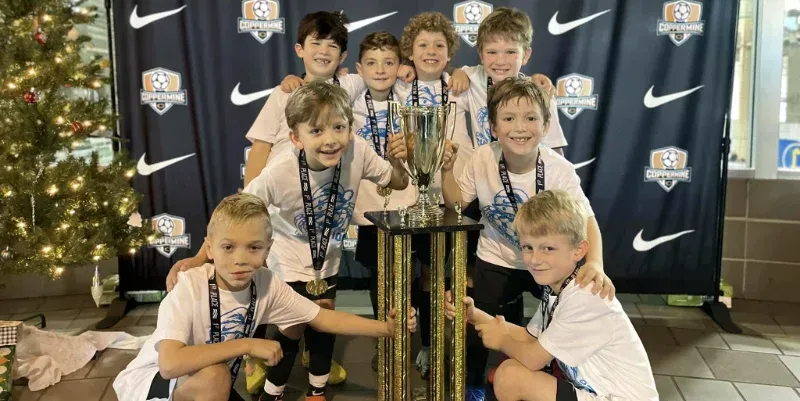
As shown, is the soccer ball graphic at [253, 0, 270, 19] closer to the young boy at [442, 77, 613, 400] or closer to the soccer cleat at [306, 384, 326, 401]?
the young boy at [442, 77, 613, 400]

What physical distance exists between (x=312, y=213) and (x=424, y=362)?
928 mm

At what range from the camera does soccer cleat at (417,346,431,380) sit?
285 cm

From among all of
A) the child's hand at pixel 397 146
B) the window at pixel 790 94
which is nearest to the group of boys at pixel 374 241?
the child's hand at pixel 397 146

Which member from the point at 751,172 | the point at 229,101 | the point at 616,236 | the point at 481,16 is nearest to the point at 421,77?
the point at 481,16

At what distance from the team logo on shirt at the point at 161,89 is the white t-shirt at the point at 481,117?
1.71 m

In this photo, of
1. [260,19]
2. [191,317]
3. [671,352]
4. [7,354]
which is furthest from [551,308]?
[260,19]

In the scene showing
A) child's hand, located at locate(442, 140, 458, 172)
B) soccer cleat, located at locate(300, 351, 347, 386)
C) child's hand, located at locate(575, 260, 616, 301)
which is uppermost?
child's hand, located at locate(442, 140, 458, 172)

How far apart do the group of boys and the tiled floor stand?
0.32 m

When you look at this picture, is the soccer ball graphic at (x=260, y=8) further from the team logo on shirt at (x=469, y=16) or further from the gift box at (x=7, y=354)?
the gift box at (x=7, y=354)

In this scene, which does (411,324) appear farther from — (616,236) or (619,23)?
(619,23)

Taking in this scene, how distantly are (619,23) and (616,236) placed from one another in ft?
3.87

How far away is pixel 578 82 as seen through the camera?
3.69 meters

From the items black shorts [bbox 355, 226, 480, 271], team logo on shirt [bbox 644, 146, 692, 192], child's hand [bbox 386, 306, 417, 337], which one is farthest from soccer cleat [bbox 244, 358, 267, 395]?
team logo on shirt [bbox 644, 146, 692, 192]

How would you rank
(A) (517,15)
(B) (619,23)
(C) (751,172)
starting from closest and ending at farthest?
(A) (517,15) < (B) (619,23) < (C) (751,172)
